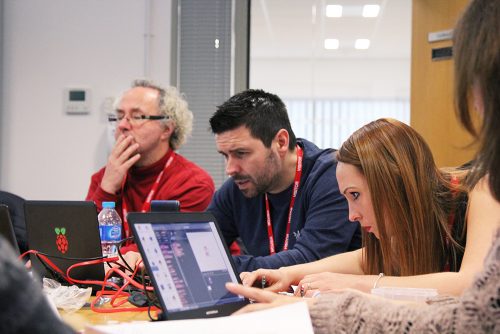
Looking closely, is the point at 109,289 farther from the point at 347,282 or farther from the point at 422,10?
the point at 422,10

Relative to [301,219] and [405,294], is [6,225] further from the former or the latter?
[405,294]

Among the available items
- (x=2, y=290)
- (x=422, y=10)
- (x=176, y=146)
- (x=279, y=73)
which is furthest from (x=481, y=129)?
(x=279, y=73)

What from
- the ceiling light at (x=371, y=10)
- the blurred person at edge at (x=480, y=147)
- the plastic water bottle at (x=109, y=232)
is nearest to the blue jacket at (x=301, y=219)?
the plastic water bottle at (x=109, y=232)

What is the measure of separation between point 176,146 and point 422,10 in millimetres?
1663

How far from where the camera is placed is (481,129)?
3.07 ft

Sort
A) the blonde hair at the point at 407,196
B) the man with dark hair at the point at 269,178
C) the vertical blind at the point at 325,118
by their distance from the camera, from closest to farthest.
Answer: the blonde hair at the point at 407,196, the man with dark hair at the point at 269,178, the vertical blind at the point at 325,118

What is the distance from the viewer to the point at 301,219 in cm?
257

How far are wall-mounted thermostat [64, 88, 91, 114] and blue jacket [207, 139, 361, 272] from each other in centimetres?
167

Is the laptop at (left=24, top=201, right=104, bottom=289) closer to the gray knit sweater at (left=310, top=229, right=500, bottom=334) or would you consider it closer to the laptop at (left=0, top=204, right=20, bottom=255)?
the laptop at (left=0, top=204, right=20, bottom=255)

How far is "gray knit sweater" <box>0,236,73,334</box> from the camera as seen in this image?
1.68 feet

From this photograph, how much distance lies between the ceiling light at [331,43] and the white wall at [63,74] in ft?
4.08

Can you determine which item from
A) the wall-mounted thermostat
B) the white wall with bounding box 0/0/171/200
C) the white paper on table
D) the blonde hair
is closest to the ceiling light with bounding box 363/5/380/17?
the white wall with bounding box 0/0/171/200

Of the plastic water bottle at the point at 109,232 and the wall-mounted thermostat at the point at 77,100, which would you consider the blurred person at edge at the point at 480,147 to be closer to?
the plastic water bottle at the point at 109,232

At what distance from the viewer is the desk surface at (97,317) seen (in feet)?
5.00
